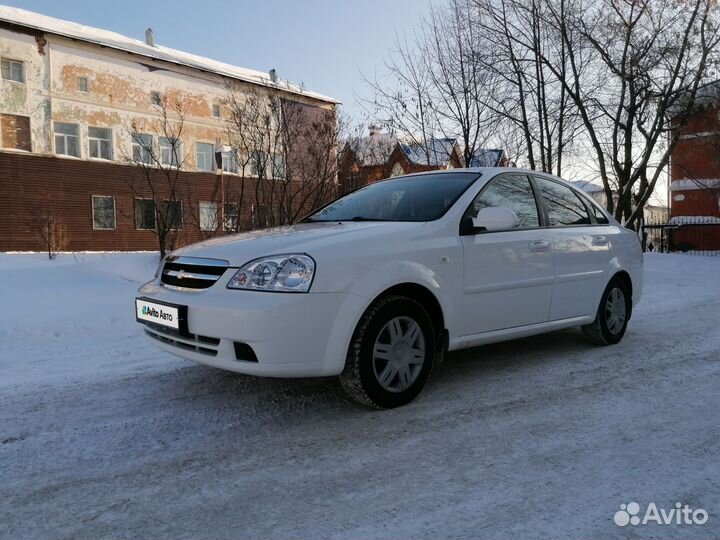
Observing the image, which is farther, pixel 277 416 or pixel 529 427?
pixel 277 416

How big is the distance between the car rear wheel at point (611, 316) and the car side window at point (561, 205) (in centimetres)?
69

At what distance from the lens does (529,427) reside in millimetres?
3012

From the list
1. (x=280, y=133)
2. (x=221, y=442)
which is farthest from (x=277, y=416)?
(x=280, y=133)

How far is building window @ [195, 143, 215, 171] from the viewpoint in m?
25.7

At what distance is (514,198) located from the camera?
4.25 meters

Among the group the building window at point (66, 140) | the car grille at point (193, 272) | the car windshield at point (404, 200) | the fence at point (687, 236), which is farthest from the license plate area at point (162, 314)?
the fence at point (687, 236)

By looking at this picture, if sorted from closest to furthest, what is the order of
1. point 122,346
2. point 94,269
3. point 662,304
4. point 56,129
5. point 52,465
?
point 52,465
point 122,346
point 662,304
point 94,269
point 56,129

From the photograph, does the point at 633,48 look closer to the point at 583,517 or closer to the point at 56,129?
the point at 583,517

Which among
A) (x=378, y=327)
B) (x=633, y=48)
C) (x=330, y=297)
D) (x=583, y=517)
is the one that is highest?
(x=633, y=48)

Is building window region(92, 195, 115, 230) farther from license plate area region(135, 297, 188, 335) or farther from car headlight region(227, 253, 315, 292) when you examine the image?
car headlight region(227, 253, 315, 292)

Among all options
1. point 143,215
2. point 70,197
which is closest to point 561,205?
point 143,215

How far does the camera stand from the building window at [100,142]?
22.5m

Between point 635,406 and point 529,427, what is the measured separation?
0.81 meters

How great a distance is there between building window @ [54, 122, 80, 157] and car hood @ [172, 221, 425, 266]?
21.7 metres
